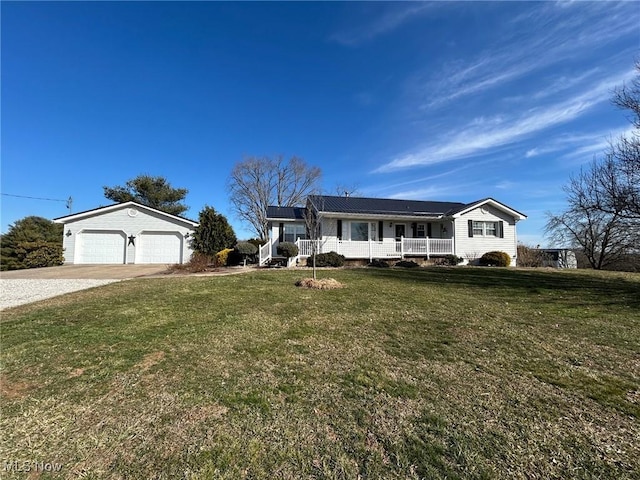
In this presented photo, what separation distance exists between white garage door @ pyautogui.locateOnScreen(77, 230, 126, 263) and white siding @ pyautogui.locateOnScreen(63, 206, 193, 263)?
0.21 meters

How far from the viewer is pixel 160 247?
21.2 m

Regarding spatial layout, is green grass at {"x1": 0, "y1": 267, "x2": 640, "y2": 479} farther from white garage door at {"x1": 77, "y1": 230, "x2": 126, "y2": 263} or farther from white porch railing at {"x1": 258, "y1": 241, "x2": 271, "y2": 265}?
white garage door at {"x1": 77, "y1": 230, "x2": 126, "y2": 263}

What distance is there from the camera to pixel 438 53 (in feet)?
40.8

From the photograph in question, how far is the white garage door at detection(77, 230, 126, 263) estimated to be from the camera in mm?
20562

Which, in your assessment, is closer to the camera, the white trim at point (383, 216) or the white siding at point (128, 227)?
the white trim at point (383, 216)

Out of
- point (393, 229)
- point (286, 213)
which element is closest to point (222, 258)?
point (286, 213)

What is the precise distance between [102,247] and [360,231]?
58.7 feet

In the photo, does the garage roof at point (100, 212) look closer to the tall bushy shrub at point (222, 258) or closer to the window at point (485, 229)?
the tall bushy shrub at point (222, 258)

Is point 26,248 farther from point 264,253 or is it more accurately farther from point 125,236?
point 264,253

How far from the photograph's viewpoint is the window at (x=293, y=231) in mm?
20297

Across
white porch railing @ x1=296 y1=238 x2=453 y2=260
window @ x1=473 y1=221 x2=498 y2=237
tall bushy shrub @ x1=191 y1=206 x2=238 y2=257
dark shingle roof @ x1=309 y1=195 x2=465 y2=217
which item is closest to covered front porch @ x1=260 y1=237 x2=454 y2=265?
white porch railing @ x1=296 y1=238 x2=453 y2=260

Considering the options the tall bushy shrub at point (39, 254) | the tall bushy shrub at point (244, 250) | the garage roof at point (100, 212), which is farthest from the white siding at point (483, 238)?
the tall bushy shrub at point (39, 254)

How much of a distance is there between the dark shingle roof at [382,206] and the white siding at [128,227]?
9.87 metres

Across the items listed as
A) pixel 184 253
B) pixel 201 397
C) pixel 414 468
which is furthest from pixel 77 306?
pixel 184 253
